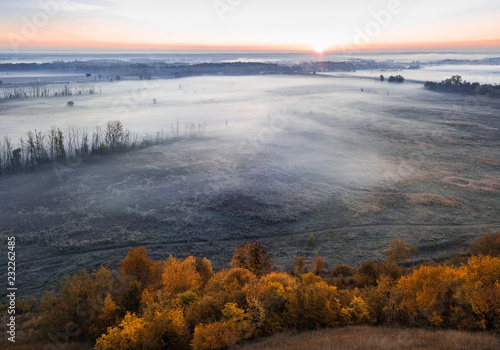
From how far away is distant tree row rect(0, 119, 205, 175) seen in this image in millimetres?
68188

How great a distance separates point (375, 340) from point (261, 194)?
3550 cm

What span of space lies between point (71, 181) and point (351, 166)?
5491cm

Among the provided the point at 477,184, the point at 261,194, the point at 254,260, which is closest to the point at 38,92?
the point at 261,194

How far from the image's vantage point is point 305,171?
6894 cm

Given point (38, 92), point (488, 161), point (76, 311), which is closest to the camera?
point (76, 311)

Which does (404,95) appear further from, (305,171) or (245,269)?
(245,269)

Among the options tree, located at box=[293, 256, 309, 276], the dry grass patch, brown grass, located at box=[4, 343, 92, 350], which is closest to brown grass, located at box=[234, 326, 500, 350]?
tree, located at box=[293, 256, 309, 276]

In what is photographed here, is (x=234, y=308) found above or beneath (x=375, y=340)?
above

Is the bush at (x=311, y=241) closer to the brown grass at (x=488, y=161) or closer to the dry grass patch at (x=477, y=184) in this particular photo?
the dry grass patch at (x=477, y=184)

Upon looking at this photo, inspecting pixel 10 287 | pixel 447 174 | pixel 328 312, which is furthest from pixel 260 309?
pixel 447 174

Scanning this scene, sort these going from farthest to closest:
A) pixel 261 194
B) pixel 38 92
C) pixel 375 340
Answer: pixel 38 92 → pixel 261 194 → pixel 375 340

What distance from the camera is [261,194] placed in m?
57.4

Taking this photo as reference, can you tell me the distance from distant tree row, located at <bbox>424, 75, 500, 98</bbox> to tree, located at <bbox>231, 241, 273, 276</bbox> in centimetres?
17000

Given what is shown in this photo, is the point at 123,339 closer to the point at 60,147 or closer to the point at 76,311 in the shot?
the point at 76,311
